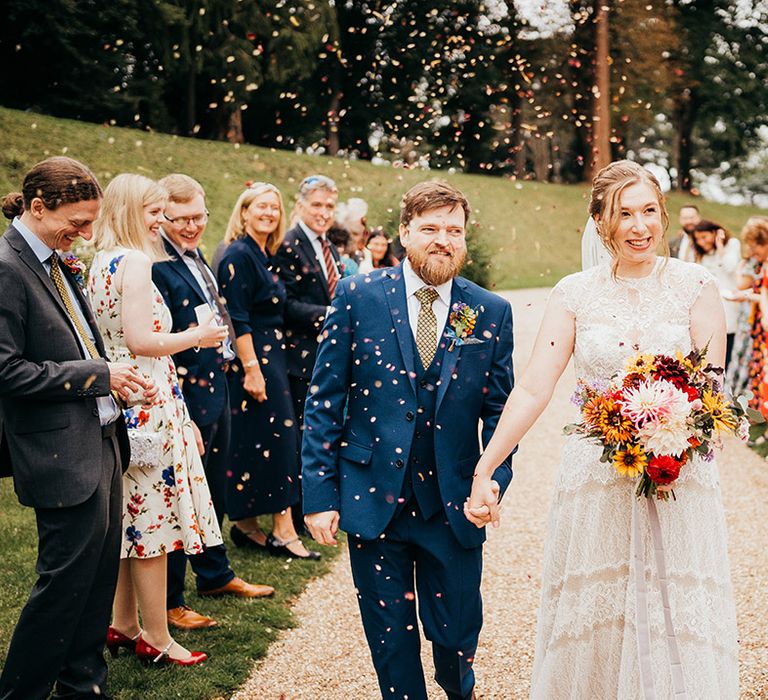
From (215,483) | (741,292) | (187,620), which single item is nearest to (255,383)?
(215,483)

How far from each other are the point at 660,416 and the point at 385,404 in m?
0.97

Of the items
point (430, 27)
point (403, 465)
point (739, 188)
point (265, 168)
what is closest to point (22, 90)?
point (265, 168)

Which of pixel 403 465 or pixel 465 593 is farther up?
pixel 403 465

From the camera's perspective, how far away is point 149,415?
13.5 feet

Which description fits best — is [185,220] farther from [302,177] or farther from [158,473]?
[302,177]

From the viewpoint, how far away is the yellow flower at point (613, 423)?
9.39ft

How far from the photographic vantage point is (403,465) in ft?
10.4

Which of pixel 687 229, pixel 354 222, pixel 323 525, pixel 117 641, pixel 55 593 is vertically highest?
pixel 354 222

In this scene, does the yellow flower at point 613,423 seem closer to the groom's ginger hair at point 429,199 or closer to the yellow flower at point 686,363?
the yellow flower at point 686,363

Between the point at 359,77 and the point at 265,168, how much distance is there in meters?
12.2

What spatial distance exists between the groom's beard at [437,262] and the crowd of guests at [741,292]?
6.48 metres

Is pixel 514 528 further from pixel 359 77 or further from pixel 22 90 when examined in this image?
pixel 359 77

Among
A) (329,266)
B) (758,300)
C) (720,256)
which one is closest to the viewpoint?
(329,266)

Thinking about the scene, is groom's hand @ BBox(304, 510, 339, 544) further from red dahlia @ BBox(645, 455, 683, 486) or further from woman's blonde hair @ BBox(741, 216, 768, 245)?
woman's blonde hair @ BBox(741, 216, 768, 245)
